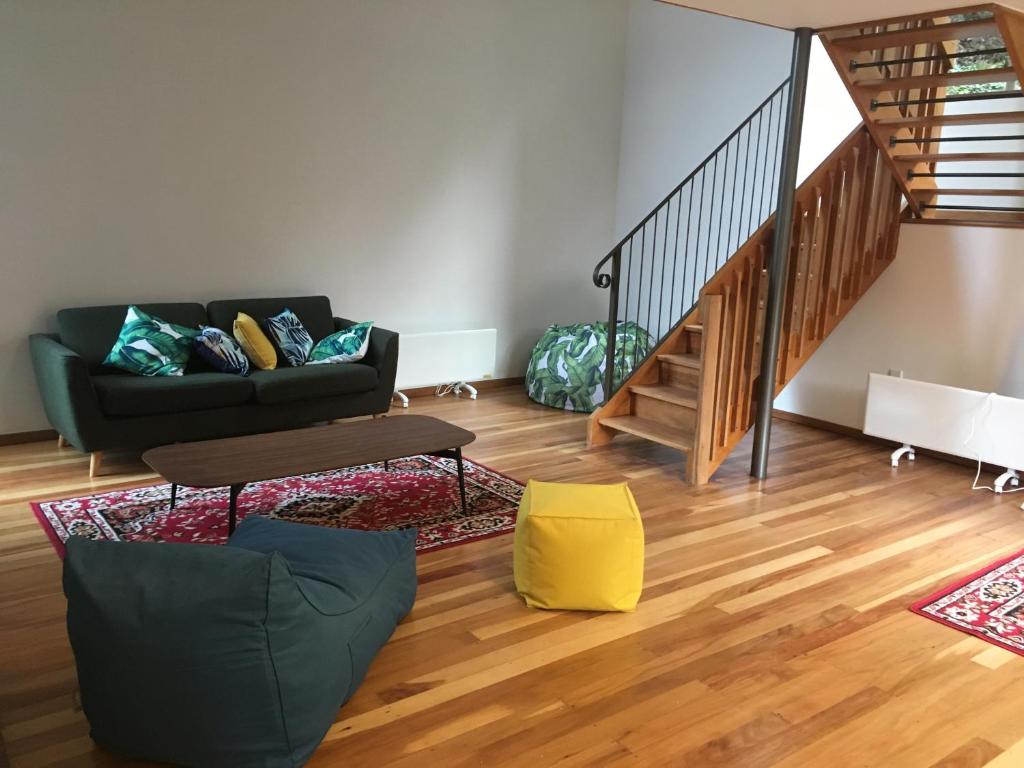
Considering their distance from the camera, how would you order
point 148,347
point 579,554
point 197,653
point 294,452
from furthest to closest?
point 148,347
point 294,452
point 579,554
point 197,653

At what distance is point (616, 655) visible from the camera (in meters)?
2.88

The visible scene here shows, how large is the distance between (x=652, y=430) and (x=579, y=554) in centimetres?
209

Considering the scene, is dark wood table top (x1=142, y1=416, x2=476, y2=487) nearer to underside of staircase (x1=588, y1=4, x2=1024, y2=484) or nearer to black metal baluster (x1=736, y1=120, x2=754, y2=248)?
underside of staircase (x1=588, y1=4, x2=1024, y2=484)

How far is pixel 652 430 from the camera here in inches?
199

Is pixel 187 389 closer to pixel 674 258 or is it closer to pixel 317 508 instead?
pixel 317 508

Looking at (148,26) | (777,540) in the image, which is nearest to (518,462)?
(777,540)

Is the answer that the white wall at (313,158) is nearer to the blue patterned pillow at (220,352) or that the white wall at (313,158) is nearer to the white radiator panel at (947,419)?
the blue patterned pillow at (220,352)

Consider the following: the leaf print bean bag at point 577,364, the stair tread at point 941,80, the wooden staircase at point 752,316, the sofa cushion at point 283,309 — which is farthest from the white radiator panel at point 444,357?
the stair tread at point 941,80

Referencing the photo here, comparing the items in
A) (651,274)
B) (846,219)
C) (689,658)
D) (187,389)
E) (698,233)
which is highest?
(846,219)

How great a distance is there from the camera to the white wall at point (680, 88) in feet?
20.6

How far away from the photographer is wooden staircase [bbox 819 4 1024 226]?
12.9 feet

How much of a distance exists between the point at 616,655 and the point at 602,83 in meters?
5.48

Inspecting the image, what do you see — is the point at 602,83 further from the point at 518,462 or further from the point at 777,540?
the point at 777,540

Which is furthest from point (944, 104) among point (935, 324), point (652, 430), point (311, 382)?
point (311, 382)
